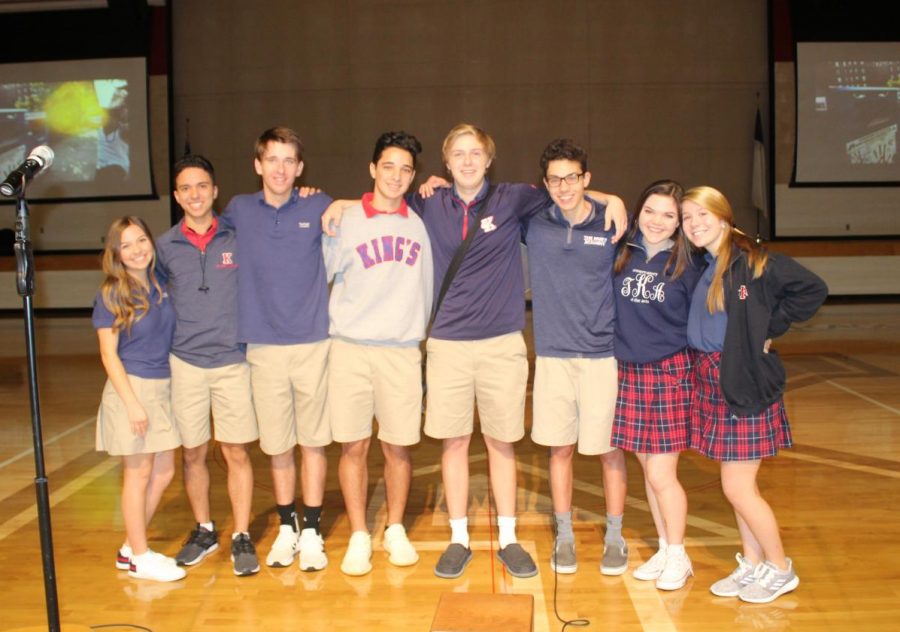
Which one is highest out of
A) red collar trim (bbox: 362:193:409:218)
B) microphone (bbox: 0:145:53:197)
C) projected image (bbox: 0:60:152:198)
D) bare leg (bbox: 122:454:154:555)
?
projected image (bbox: 0:60:152:198)

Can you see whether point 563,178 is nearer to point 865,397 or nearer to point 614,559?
point 614,559

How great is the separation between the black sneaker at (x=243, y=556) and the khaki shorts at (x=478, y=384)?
2.99 feet

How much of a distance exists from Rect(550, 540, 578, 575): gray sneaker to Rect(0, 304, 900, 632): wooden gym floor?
0.05 meters

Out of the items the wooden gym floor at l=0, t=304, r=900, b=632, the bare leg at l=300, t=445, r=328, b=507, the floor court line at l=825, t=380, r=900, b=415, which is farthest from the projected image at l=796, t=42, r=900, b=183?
the bare leg at l=300, t=445, r=328, b=507

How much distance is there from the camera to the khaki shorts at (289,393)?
3564 millimetres

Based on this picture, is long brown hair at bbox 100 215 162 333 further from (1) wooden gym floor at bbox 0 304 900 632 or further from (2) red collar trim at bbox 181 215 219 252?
(1) wooden gym floor at bbox 0 304 900 632

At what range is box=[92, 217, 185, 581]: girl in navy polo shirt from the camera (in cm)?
338

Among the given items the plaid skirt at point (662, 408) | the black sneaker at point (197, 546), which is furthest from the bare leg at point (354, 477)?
the plaid skirt at point (662, 408)

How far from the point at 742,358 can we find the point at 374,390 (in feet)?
4.90

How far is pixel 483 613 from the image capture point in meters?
2.83

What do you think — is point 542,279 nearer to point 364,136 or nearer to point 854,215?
point 364,136

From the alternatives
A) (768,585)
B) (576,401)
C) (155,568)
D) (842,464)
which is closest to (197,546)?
(155,568)

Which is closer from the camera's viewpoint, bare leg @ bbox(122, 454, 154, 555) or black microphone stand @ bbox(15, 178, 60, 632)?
black microphone stand @ bbox(15, 178, 60, 632)

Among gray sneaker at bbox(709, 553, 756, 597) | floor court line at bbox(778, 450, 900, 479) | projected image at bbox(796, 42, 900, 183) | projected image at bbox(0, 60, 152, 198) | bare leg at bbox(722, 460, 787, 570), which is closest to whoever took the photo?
bare leg at bbox(722, 460, 787, 570)
